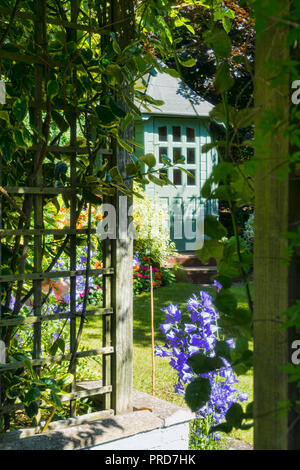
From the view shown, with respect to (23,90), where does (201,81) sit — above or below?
above

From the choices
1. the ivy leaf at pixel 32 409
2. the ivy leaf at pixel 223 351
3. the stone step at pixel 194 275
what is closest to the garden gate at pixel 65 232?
the ivy leaf at pixel 32 409

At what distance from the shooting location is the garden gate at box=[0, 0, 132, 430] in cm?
220

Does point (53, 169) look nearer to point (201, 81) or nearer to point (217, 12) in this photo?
point (217, 12)

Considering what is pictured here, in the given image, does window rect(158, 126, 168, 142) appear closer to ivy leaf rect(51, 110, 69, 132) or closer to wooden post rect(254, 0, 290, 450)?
ivy leaf rect(51, 110, 69, 132)

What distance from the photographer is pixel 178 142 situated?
41.3 ft

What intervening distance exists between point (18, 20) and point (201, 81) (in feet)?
42.2

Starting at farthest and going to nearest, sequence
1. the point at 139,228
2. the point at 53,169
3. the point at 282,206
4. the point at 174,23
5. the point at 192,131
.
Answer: the point at 192,131 → the point at 139,228 → the point at 174,23 → the point at 53,169 → the point at 282,206

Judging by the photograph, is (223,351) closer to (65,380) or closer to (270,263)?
(270,263)

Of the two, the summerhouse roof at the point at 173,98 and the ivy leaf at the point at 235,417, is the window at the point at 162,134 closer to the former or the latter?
the summerhouse roof at the point at 173,98

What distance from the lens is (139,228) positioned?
7820 mm

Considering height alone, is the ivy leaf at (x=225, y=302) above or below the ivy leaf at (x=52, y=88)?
below

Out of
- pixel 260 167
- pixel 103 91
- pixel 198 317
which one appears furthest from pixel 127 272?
pixel 260 167

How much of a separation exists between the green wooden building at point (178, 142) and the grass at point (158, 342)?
3.69 metres

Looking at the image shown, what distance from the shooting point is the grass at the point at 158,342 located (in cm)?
411
